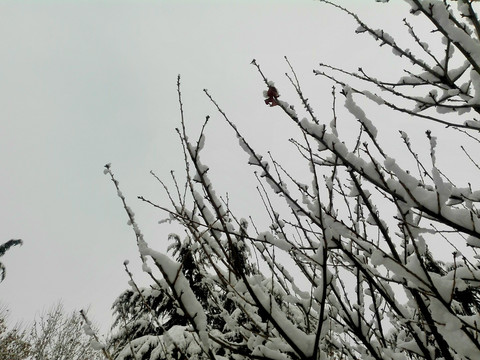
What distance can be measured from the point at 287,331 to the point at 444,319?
1.74 ft

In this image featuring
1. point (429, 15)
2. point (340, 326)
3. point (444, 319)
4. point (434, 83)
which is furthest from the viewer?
point (340, 326)

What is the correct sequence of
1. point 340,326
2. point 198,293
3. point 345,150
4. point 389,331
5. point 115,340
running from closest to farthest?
point 345,150 < point 340,326 < point 389,331 < point 115,340 < point 198,293

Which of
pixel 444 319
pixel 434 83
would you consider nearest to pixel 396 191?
pixel 444 319

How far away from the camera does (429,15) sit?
1.59 metres

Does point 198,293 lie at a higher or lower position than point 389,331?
higher

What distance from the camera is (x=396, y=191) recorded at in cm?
120

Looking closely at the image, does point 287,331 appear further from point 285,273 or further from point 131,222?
point 285,273

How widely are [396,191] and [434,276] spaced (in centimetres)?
34

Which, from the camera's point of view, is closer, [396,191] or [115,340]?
[396,191]

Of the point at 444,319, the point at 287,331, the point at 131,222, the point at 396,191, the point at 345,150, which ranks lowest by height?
the point at 444,319

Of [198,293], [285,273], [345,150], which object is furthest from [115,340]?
[345,150]

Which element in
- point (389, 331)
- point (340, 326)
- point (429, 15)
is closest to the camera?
point (429, 15)

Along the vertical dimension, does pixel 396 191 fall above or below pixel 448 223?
above

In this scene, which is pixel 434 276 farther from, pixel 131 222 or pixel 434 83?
pixel 434 83
